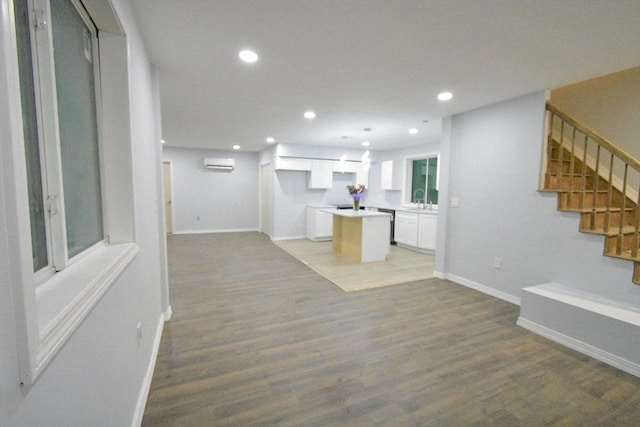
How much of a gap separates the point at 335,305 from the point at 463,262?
203 centimetres

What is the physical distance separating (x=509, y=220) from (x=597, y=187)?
2.88 feet

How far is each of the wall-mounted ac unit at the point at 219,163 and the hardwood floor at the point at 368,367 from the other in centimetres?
507

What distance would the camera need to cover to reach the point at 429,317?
9.96ft

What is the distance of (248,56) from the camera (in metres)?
2.43

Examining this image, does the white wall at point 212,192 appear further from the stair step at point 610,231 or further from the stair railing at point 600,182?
the stair step at point 610,231

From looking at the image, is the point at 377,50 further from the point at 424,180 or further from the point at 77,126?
the point at 424,180

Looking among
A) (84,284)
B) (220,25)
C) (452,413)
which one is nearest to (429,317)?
(452,413)

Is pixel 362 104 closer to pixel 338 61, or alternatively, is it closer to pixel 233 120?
pixel 338 61

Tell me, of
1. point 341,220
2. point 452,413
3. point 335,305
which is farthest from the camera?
point 341,220

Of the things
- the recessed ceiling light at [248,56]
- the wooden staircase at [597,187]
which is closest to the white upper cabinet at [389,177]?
the wooden staircase at [597,187]

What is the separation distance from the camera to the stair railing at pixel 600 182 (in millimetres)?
2695

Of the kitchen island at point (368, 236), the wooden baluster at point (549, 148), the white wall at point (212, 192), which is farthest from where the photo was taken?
the white wall at point (212, 192)

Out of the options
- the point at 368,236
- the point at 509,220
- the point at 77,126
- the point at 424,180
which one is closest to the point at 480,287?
the point at 509,220

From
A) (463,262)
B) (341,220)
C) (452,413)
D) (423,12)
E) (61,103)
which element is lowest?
(452,413)
